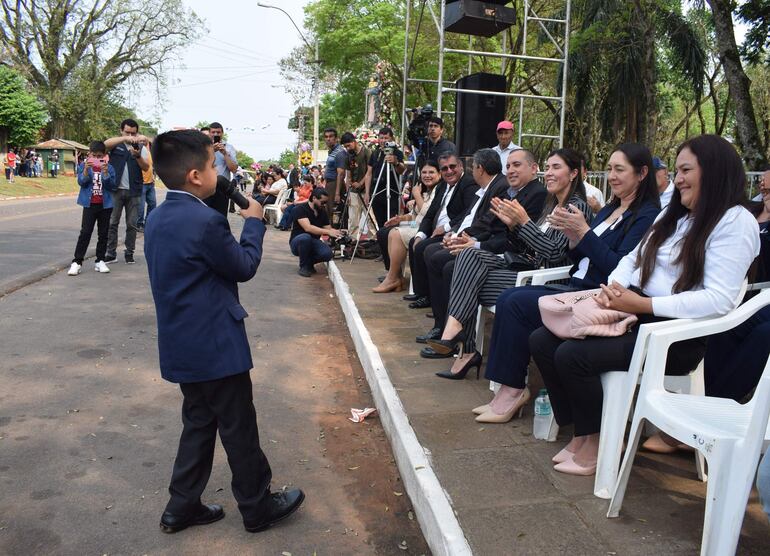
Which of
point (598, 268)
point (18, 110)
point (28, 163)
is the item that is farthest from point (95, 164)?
point (28, 163)

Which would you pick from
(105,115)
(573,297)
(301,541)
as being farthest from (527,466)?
(105,115)

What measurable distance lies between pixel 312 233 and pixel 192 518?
7.67 m

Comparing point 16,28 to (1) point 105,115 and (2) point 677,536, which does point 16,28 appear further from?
(2) point 677,536

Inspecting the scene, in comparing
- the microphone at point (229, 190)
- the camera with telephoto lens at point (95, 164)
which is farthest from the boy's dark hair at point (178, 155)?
the camera with telephoto lens at point (95, 164)

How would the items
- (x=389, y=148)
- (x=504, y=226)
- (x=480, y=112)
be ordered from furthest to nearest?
(x=480, y=112)
(x=389, y=148)
(x=504, y=226)

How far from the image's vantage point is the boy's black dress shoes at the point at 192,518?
3051 millimetres

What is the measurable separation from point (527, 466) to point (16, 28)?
48601 millimetres

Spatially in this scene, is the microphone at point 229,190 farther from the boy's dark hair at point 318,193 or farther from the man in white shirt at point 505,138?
the boy's dark hair at point 318,193

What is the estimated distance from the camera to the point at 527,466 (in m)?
3.42

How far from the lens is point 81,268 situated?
9578mm

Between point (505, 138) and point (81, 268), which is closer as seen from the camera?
point (505, 138)

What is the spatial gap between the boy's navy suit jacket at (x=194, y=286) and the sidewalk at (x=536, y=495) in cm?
121

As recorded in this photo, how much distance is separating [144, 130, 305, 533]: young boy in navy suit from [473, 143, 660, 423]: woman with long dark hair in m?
1.55

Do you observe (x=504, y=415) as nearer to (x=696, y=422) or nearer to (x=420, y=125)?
(x=696, y=422)
